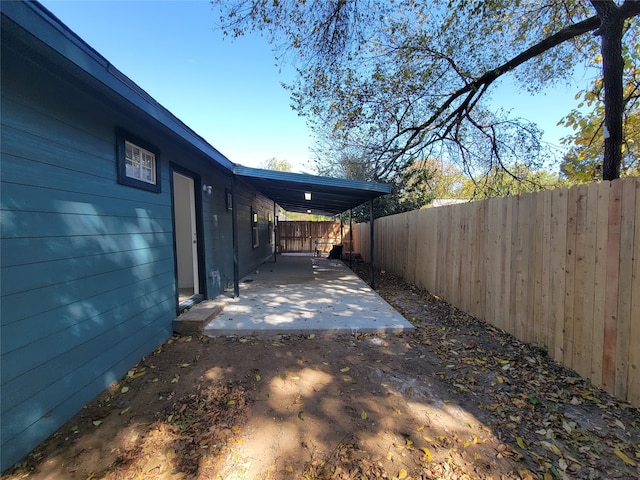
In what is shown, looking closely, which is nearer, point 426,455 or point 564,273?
point 426,455

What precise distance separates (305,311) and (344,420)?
2518 millimetres

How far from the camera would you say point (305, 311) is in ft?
15.4

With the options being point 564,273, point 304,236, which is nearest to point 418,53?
point 564,273

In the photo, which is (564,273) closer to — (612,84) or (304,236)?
(612,84)

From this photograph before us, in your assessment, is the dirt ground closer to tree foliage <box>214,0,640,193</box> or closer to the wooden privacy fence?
the wooden privacy fence

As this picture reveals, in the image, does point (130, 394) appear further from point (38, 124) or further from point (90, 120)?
point (90, 120)

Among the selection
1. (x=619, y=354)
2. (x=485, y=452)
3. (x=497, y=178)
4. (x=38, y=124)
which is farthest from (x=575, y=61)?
(x=38, y=124)

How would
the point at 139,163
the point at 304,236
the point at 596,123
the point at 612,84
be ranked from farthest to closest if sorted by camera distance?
the point at 304,236, the point at 596,123, the point at 612,84, the point at 139,163

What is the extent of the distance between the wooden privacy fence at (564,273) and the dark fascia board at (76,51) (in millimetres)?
4085

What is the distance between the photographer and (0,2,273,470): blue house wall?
179 centimetres

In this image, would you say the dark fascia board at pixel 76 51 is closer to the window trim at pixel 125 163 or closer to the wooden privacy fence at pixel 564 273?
the window trim at pixel 125 163

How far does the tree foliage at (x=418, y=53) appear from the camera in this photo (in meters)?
5.41

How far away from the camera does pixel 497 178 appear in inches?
317

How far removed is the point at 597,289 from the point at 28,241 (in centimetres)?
437
